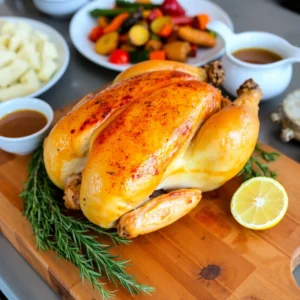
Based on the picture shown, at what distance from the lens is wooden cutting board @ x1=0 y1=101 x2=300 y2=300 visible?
113 cm

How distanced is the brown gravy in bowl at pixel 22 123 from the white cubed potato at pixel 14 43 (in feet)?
1.67

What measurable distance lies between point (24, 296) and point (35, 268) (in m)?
0.08

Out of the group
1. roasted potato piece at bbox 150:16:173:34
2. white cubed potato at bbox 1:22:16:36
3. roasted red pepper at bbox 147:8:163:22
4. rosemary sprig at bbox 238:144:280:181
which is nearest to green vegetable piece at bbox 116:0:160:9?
roasted red pepper at bbox 147:8:163:22

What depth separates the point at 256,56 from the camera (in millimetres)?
1770

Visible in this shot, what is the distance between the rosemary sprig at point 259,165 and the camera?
140 cm

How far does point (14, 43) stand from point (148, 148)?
3.71 feet

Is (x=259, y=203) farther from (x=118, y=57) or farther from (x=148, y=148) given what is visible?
(x=118, y=57)

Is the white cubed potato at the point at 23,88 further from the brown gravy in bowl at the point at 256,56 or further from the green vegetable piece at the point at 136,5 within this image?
the brown gravy in bowl at the point at 256,56

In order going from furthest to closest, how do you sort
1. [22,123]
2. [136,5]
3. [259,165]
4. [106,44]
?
[136,5] → [106,44] → [22,123] → [259,165]

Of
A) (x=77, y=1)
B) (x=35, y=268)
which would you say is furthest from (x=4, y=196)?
(x=77, y=1)

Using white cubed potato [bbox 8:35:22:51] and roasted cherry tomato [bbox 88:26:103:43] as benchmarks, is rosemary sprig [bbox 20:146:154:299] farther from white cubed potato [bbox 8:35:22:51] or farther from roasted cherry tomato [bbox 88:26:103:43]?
roasted cherry tomato [bbox 88:26:103:43]

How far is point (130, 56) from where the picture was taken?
6.71 feet

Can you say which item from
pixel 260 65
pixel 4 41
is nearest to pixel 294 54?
pixel 260 65

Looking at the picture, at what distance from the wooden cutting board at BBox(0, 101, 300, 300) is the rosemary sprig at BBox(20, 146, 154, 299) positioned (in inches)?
1.0
